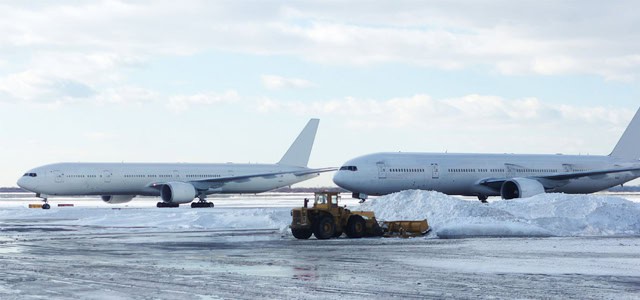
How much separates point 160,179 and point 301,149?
16337mm

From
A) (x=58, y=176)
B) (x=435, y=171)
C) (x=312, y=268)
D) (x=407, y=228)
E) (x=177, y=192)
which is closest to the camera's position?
(x=312, y=268)

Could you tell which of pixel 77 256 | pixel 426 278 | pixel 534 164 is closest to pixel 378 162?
pixel 534 164

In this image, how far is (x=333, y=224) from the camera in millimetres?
31281

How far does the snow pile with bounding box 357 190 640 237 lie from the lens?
33.6 m

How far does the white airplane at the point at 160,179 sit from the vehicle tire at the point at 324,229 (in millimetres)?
33537

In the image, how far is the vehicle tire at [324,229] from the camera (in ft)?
101

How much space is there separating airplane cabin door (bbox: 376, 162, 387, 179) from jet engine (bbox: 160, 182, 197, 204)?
1695cm

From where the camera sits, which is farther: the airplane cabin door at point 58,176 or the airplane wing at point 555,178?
the airplane cabin door at point 58,176

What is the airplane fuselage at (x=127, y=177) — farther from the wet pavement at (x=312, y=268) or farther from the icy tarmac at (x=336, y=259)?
the wet pavement at (x=312, y=268)

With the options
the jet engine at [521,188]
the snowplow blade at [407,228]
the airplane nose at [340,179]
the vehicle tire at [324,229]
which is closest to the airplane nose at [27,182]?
the airplane nose at [340,179]

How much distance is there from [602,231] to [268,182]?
40517 mm

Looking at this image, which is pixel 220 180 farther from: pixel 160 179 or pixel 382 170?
pixel 382 170

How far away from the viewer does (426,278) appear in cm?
1753

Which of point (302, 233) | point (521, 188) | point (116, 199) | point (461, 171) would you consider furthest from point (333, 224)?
point (116, 199)
